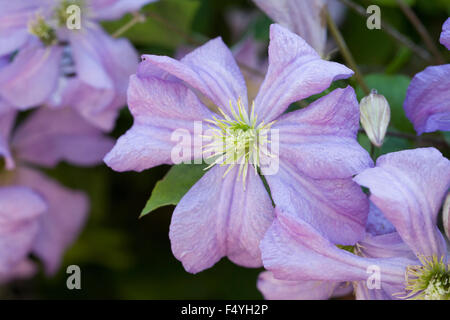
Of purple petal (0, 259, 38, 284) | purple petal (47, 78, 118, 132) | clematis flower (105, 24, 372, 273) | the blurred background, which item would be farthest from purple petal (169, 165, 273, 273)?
purple petal (0, 259, 38, 284)

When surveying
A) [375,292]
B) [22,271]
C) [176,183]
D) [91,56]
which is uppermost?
[91,56]

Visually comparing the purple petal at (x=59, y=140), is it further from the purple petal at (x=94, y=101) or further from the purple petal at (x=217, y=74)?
the purple petal at (x=217, y=74)

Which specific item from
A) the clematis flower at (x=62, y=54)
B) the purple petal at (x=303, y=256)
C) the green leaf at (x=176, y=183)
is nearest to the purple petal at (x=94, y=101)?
the clematis flower at (x=62, y=54)

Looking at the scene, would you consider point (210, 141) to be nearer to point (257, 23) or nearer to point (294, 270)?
point (294, 270)

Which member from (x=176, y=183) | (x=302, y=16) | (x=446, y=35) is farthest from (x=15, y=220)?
(x=446, y=35)

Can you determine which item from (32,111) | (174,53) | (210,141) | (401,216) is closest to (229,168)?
(210,141)

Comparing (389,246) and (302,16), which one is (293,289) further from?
(302,16)
